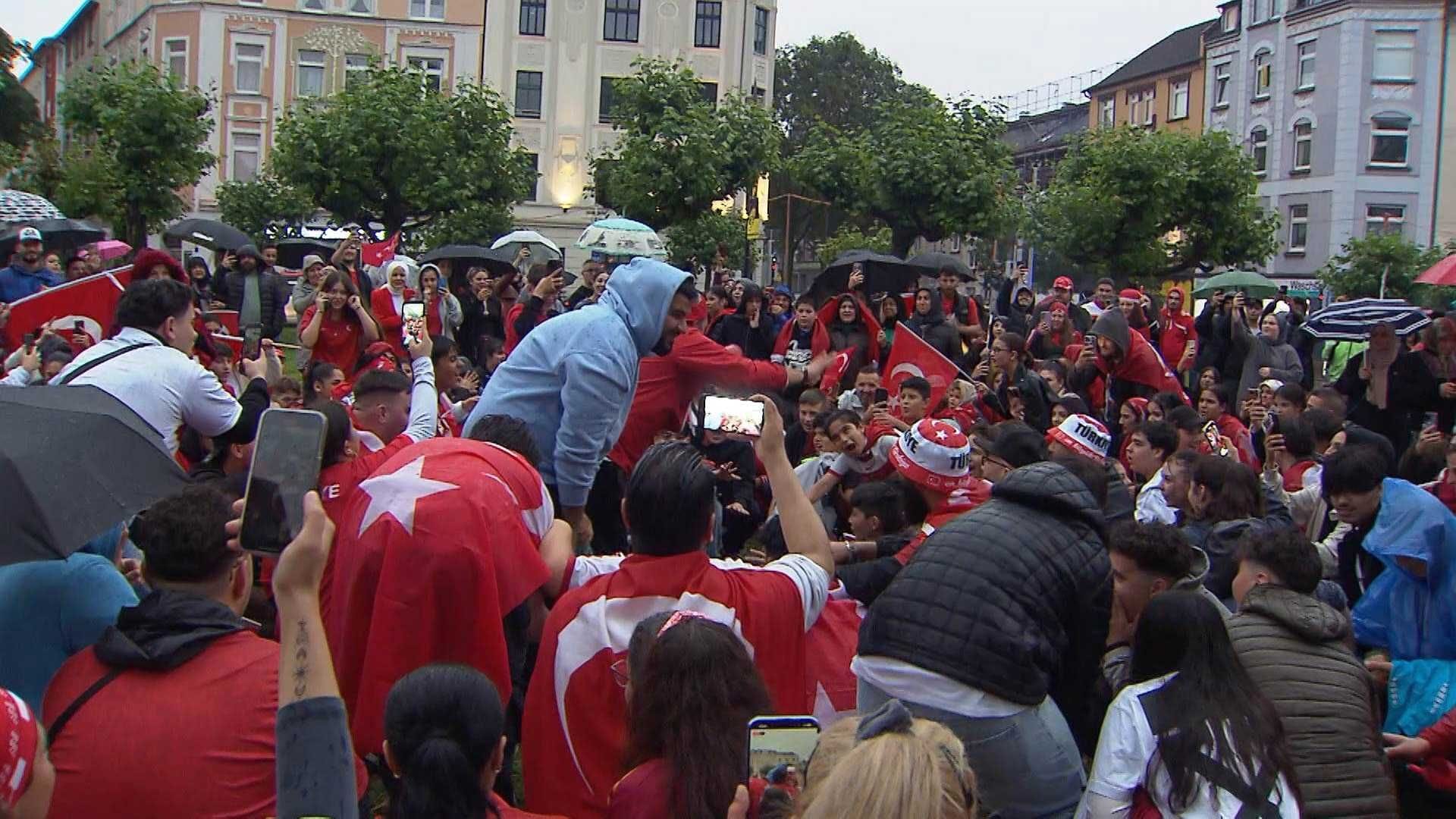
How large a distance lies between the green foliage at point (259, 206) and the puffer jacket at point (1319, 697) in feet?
111

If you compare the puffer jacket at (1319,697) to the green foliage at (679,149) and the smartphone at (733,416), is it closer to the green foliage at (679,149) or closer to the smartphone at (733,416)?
the smartphone at (733,416)

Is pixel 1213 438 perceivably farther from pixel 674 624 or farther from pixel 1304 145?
pixel 1304 145

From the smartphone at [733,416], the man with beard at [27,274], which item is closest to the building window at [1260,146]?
the man with beard at [27,274]

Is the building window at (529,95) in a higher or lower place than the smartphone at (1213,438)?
higher

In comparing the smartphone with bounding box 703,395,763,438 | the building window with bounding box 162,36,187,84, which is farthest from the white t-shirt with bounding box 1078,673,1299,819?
the building window with bounding box 162,36,187,84

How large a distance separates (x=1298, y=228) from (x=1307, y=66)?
5.58m

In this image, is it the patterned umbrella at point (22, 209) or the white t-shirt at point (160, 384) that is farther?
the patterned umbrella at point (22, 209)

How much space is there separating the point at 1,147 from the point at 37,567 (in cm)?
3256

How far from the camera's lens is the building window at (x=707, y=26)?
2067 inches

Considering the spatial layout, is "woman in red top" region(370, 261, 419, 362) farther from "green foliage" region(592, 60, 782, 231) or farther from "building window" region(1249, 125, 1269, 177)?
"building window" region(1249, 125, 1269, 177)

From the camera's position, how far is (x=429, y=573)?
4.13 meters

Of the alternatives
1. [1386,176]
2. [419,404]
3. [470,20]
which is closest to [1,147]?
[470,20]

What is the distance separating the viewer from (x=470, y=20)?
2028 inches

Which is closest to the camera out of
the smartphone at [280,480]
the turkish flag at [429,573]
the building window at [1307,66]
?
the smartphone at [280,480]
